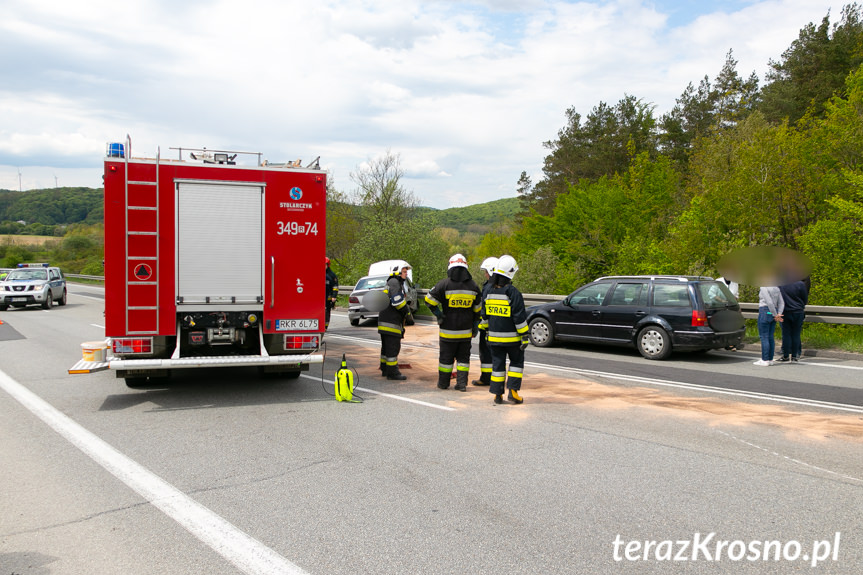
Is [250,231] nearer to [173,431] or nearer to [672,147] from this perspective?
[173,431]

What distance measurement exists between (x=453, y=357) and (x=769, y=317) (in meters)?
6.05

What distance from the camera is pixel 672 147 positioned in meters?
45.4

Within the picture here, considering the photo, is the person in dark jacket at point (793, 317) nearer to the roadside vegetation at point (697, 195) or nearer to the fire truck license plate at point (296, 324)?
the roadside vegetation at point (697, 195)

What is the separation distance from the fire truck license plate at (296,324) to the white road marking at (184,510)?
2448 mm

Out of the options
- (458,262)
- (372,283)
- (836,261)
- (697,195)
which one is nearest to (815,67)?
(697,195)

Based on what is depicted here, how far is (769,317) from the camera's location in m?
10.8

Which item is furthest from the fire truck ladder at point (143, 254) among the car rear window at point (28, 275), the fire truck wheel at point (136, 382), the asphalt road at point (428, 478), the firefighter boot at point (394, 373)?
the car rear window at point (28, 275)

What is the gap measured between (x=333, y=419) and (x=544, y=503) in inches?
124

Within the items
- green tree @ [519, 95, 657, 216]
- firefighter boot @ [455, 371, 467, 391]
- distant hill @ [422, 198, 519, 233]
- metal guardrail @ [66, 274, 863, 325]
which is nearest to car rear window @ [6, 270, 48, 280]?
firefighter boot @ [455, 371, 467, 391]

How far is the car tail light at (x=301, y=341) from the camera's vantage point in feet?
25.9

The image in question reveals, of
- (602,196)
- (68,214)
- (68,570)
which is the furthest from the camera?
(68,214)

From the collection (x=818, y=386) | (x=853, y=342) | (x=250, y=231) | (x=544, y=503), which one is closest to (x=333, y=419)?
(x=250, y=231)

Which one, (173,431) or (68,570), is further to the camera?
(173,431)

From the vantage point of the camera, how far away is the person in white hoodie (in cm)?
1076
